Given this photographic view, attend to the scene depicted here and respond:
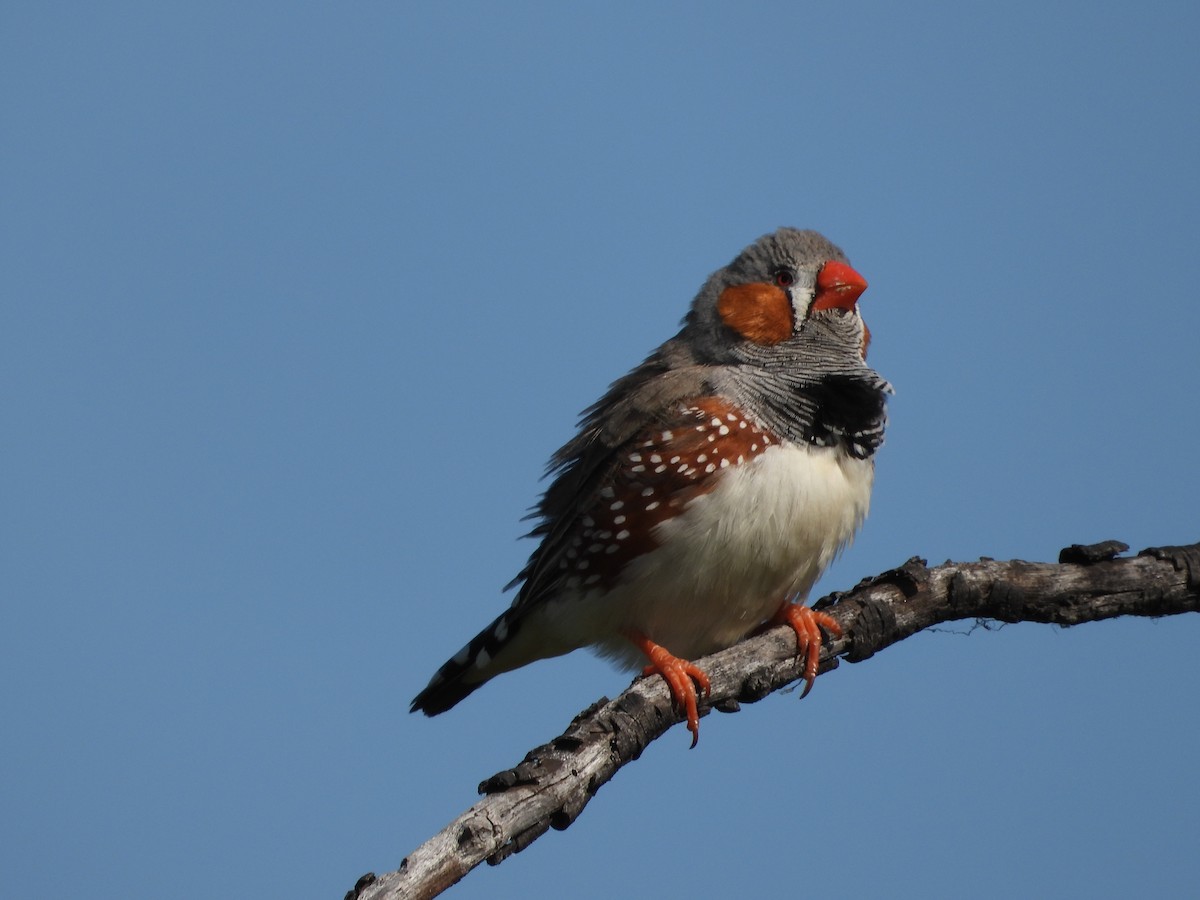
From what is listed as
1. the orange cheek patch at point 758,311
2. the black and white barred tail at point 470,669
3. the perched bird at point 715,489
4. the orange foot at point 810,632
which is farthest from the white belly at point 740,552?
the orange cheek patch at point 758,311

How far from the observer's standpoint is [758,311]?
742 cm

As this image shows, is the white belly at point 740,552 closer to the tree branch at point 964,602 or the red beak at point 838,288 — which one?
the tree branch at point 964,602

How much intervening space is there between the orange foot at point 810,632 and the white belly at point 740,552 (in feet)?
0.73

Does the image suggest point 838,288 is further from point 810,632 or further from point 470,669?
point 470,669

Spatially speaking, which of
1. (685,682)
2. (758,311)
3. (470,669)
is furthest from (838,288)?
(470,669)

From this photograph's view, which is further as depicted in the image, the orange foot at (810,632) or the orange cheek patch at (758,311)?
the orange cheek patch at (758,311)

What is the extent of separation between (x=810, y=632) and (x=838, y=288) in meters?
1.95

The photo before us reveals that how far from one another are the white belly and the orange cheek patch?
845 millimetres

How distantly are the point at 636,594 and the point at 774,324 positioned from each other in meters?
1.71

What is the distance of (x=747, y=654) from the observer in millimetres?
6484

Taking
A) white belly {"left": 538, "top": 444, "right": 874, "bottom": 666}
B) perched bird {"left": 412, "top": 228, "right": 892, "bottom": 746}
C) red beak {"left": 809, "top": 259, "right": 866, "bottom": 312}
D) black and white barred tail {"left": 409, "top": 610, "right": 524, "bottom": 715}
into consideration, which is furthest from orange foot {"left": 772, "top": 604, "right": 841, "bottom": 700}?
red beak {"left": 809, "top": 259, "right": 866, "bottom": 312}

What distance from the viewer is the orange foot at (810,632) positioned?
6562mm

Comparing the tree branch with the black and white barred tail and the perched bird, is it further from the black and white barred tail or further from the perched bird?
the black and white barred tail

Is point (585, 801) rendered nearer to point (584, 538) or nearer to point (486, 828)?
point (486, 828)
